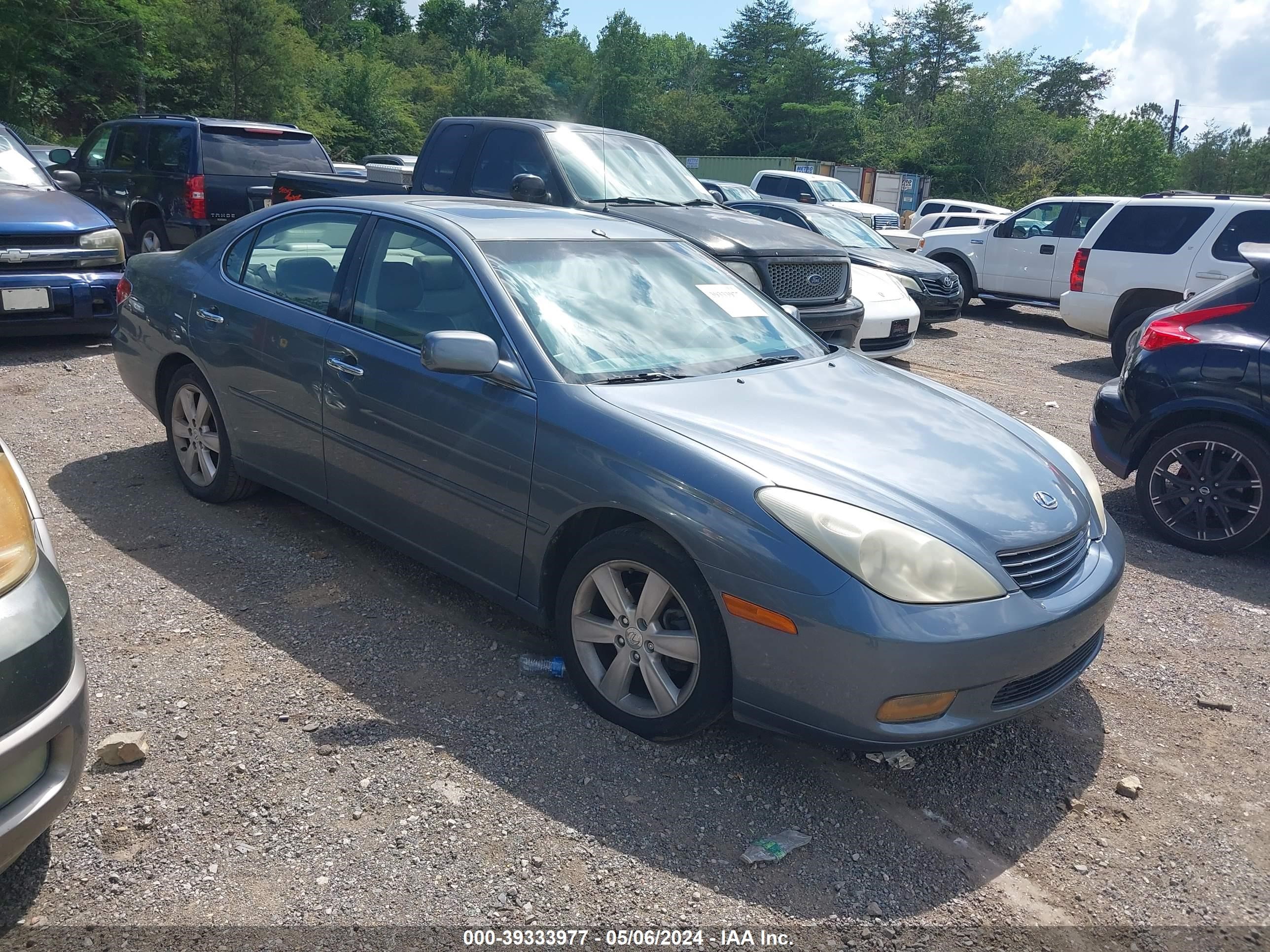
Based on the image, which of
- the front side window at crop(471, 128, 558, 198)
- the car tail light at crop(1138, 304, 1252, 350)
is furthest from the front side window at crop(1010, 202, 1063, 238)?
the car tail light at crop(1138, 304, 1252, 350)

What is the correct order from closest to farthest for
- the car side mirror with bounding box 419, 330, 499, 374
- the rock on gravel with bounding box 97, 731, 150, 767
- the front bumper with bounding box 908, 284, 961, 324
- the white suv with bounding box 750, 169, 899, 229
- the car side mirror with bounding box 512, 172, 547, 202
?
1. the rock on gravel with bounding box 97, 731, 150, 767
2. the car side mirror with bounding box 419, 330, 499, 374
3. the car side mirror with bounding box 512, 172, 547, 202
4. the front bumper with bounding box 908, 284, 961, 324
5. the white suv with bounding box 750, 169, 899, 229

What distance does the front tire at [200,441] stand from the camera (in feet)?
15.9

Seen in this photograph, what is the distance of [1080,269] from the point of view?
1114 centimetres

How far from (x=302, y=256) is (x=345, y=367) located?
2.66 feet

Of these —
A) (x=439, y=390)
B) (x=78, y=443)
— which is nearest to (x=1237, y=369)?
(x=439, y=390)

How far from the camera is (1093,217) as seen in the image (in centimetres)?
1362

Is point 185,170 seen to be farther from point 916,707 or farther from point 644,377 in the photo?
point 916,707

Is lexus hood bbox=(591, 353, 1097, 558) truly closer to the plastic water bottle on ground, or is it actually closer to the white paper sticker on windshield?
the white paper sticker on windshield

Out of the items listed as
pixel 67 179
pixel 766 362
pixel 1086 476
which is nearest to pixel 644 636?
pixel 766 362

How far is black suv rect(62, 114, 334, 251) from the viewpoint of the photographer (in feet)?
34.4

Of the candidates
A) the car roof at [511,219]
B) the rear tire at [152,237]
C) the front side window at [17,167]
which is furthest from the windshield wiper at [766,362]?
the rear tire at [152,237]

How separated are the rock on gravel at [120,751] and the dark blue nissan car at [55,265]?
Answer: 5.62 meters

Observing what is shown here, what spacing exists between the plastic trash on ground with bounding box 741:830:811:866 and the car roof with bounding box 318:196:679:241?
2.42m

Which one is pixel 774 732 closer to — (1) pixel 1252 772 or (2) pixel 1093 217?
(1) pixel 1252 772
